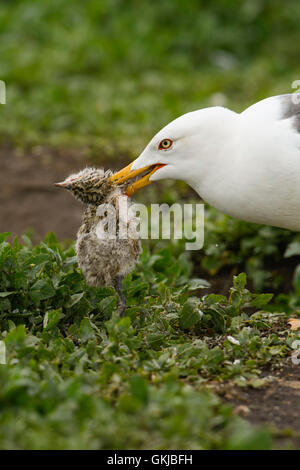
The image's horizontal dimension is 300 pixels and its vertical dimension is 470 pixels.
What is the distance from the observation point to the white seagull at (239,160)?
3.89m

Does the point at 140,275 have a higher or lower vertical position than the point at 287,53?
lower

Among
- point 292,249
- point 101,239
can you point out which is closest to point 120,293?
point 101,239

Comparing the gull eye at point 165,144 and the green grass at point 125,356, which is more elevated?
the gull eye at point 165,144

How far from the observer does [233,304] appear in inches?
163

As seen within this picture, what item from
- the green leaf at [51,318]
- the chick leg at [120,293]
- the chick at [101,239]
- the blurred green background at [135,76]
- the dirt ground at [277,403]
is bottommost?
the dirt ground at [277,403]

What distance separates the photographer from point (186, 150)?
4.12 metres

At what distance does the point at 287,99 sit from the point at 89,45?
19.1ft

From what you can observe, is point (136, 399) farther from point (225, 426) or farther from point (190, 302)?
point (190, 302)

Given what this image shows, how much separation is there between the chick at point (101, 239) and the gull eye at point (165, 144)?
366mm

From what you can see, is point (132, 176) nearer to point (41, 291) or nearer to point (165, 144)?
point (165, 144)

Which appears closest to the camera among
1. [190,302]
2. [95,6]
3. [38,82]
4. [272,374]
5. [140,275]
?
[272,374]

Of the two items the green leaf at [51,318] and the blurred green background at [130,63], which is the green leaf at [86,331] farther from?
the blurred green background at [130,63]

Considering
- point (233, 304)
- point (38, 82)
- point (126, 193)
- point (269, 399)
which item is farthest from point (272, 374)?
point (38, 82)

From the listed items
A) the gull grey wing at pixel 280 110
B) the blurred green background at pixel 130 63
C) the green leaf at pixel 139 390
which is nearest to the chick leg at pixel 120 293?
the green leaf at pixel 139 390
